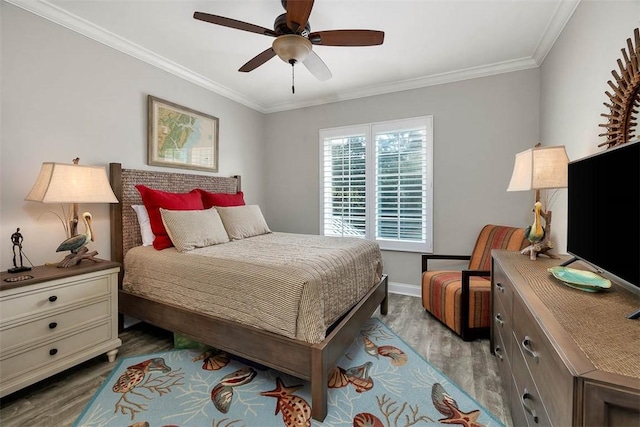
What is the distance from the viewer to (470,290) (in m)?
2.42

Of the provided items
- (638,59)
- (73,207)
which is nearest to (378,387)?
(638,59)

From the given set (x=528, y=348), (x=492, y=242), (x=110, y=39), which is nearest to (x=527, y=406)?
(x=528, y=348)

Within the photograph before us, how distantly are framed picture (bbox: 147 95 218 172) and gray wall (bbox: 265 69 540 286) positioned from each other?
1641 millimetres

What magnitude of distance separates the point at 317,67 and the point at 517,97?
2.26 meters

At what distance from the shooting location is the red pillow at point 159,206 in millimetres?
2488

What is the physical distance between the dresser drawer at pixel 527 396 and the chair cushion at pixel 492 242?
151 centimetres

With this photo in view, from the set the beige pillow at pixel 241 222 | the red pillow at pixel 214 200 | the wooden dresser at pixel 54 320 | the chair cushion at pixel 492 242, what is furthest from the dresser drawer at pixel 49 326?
the chair cushion at pixel 492 242

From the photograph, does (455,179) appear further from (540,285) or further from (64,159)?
(64,159)

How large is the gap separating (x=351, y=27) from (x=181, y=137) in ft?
7.08

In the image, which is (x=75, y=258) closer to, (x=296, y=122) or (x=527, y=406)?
(x=527, y=406)

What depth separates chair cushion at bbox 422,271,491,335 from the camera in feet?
7.82

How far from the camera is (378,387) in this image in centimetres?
184

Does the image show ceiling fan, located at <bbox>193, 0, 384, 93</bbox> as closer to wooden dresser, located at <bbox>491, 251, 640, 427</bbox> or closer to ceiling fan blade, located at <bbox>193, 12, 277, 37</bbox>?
ceiling fan blade, located at <bbox>193, 12, 277, 37</bbox>

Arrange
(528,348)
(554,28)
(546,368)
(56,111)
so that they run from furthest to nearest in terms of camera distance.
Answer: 1. (554,28)
2. (56,111)
3. (528,348)
4. (546,368)
